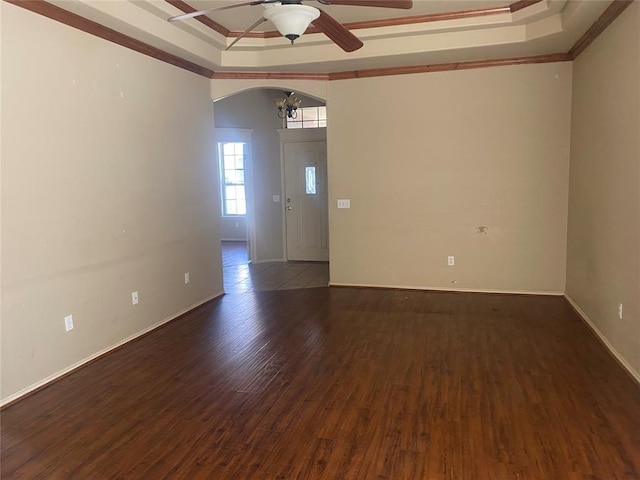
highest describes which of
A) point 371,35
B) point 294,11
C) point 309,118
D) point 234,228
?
point 371,35

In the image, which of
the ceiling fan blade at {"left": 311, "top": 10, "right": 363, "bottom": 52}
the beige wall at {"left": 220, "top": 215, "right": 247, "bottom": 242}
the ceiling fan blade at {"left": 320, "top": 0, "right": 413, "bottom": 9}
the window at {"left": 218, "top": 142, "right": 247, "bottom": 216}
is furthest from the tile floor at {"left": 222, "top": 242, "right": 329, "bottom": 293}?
the ceiling fan blade at {"left": 320, "top": 0, "right": 413, "bottom": 9}

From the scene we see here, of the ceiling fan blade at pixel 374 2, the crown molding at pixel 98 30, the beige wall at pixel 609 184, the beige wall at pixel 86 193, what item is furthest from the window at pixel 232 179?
the ceiling fan blade at pixel 374 2

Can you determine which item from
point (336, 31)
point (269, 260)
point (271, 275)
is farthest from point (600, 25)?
point (269, 260)

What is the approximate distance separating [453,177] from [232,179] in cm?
658

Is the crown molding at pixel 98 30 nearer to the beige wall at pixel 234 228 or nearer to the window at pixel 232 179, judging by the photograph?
the window at pixel 232 179

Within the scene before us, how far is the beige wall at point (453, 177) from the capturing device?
18.1ft

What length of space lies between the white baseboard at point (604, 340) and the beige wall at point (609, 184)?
3cm

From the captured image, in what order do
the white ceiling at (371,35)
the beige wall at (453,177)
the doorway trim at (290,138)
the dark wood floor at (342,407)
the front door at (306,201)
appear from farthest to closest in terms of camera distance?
the front door at (306,201)
the doorway trim at (290,138)
the beige wall at (453,177)
the white ceiling at (371,35)
the dark wood floor at (342,407)

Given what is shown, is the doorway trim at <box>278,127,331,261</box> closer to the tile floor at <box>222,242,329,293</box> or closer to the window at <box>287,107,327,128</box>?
the window at <box>287,107,327,128</box>

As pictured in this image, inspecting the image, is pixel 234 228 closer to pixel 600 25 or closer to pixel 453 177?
pixel 453 177

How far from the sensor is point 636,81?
336 cm

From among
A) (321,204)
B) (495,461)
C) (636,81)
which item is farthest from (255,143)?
Answer: (495,461)

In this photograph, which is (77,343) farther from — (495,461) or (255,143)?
(255,143)

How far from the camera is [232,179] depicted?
11.3m
